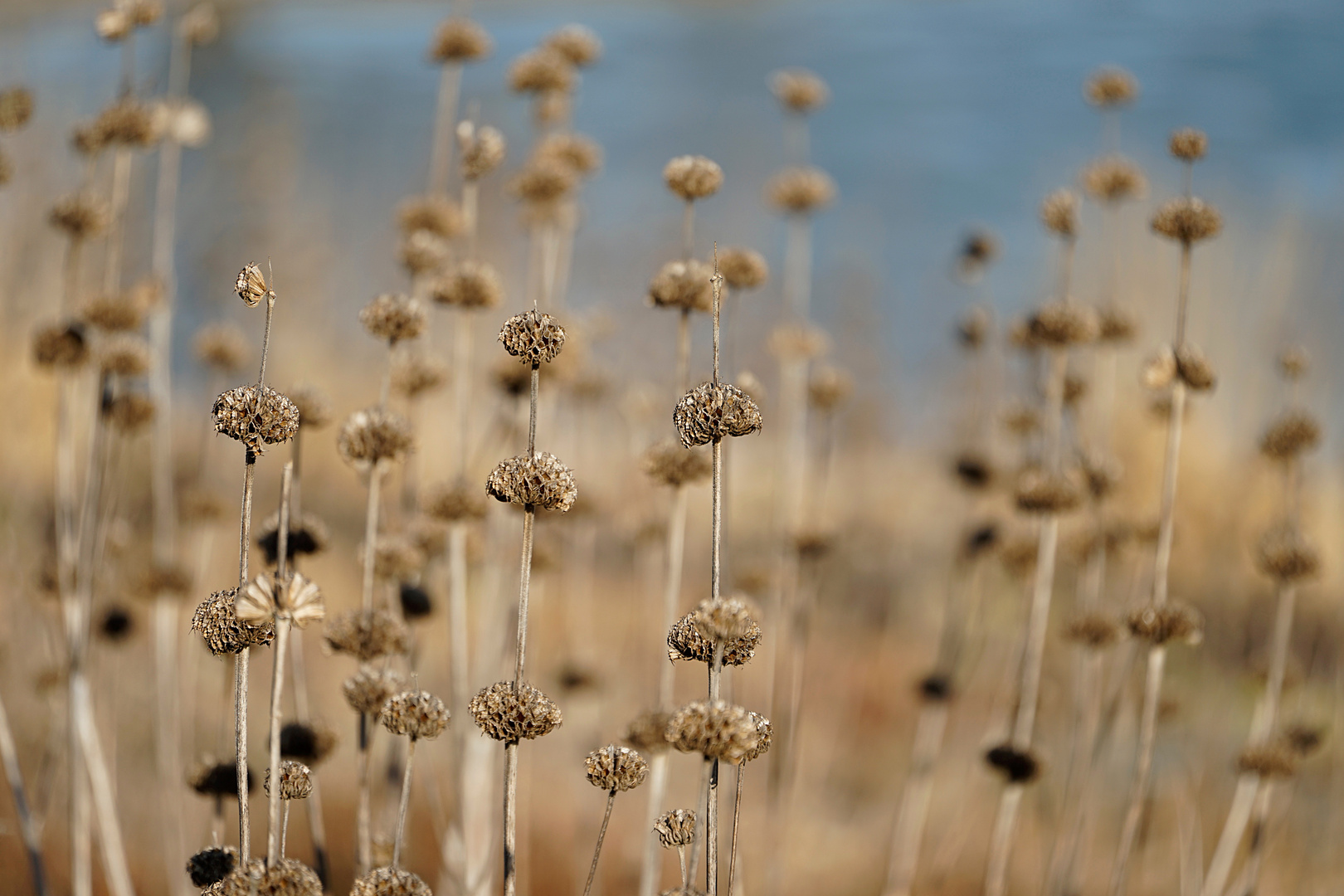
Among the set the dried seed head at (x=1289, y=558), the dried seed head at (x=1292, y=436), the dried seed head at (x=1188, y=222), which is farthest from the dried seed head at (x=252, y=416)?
the dried seed head at (x=1292, y=436)

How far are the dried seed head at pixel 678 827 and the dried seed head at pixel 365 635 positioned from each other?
45 cm

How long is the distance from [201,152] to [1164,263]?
8025 millimetres

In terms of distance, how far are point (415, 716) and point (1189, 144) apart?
4.21ft

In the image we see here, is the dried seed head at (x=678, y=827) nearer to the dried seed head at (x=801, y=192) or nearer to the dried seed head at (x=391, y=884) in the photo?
the dried seed head at (x=391, y=884)

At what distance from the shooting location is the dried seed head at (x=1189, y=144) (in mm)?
1453

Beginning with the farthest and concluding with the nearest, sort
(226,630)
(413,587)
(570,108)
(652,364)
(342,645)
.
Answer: (652,364), (570,108), (413,587), (342,645), (226,630)

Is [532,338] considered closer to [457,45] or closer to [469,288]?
[469,288]

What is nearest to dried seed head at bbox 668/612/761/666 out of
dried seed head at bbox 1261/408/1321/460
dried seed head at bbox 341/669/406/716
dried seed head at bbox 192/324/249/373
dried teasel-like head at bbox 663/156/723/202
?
dried seed head at bbox 341/669/406/716

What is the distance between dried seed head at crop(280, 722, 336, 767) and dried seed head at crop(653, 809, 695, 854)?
19.6 inches

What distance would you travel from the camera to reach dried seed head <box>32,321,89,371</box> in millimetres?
1773

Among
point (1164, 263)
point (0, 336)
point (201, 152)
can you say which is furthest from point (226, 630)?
point (201, 152)

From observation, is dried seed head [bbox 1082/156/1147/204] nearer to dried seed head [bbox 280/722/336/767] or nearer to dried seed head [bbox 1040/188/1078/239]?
dried seed head [bbox 1040/188/1078/239]

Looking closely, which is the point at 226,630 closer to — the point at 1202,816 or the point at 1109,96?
the point at 1109,96

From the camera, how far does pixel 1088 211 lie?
16.7ft
